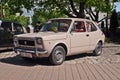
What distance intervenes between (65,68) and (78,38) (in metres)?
1.99

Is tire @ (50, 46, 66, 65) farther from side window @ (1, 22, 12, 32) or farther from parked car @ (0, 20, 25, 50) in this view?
side window @ (1, 22, 12, 32)

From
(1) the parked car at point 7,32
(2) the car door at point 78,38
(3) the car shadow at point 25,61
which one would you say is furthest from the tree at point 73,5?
(3) the car shadow at point 25,61

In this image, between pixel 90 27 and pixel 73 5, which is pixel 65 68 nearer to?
pixel 90 27

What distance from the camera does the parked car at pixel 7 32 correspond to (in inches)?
606

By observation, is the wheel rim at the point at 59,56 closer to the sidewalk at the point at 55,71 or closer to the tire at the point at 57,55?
the tire at the point at 57,55

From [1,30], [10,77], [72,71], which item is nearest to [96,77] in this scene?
[72,71]

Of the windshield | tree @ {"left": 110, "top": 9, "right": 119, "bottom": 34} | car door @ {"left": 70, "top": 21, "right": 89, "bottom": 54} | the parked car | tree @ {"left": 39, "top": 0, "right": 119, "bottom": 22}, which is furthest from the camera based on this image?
tree @ {"left": 110, "top": 9, "right": 119, "bottom": 34}

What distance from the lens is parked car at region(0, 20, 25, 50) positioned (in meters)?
15.4

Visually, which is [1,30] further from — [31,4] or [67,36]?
[31,4]

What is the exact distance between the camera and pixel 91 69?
1076 centimetres

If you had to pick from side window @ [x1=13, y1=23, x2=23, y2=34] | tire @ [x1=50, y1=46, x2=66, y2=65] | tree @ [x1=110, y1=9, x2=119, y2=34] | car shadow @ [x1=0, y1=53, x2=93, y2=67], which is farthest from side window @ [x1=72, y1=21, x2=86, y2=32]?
tree @ [x1=110, y1=9, x2=119, y2=34]

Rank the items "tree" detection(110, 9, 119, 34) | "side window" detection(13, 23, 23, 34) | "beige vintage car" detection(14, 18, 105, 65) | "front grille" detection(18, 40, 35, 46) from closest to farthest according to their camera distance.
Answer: "beige vintage car" detection(14, 18, 105, 65)
"front grille" detection(18, 40, 35, 46)
"side window" detection(13, 23, 23, 34)
"tree" detection(110, 9, 119, 34)

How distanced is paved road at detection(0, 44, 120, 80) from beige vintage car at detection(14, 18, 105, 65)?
0.42 metres

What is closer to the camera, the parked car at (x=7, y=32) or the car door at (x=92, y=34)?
the car door at (x=92, y=34)
